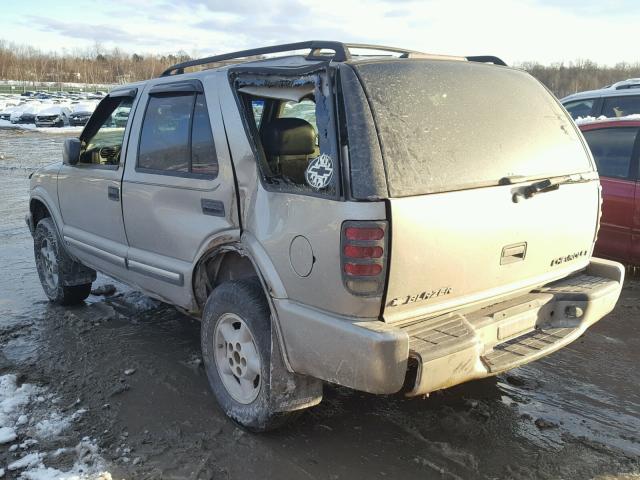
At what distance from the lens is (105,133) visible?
4832 mm

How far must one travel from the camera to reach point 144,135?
411cm

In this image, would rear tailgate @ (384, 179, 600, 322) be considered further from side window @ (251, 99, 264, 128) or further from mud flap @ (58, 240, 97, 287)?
mud flap @ (58, 240, 97, 287)

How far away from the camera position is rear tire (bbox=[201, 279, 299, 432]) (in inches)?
121

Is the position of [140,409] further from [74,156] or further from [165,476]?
[74,156]

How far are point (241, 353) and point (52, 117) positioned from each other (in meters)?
36.6

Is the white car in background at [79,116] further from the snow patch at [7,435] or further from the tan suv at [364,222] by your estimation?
the snow patch at [7,435]

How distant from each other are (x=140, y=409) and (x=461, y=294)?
2070 millimetres

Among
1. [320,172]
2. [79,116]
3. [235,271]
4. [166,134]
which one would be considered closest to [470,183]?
[320,172]

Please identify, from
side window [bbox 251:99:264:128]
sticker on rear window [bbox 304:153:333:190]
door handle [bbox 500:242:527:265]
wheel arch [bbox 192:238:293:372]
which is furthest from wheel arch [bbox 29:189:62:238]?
door handle [bbox 500:242:527:265]

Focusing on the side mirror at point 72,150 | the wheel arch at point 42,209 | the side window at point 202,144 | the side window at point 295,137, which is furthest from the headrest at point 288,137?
the wheel arch at point 42,209

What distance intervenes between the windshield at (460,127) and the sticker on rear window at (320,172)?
0.84 ft

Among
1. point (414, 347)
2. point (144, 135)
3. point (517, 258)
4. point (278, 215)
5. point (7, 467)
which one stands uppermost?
point (144, 135)

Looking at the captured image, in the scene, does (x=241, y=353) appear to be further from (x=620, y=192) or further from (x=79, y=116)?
(x=79, y=116)

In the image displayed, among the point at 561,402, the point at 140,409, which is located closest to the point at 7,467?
the point at 140,409
